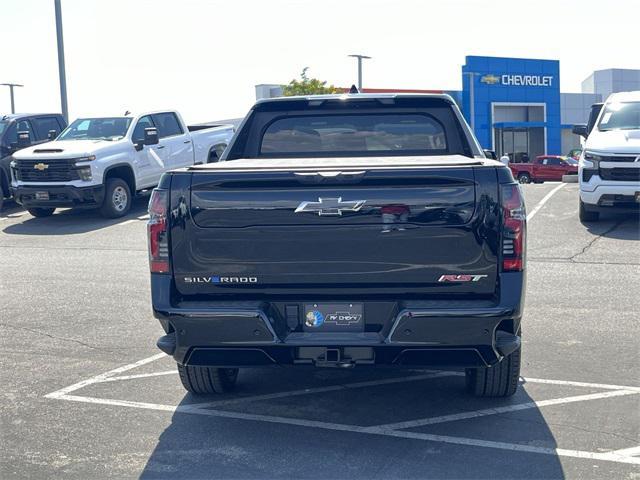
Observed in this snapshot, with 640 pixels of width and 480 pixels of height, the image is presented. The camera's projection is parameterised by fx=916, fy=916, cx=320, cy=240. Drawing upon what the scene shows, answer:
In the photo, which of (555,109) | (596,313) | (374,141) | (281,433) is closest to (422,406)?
(281,433)

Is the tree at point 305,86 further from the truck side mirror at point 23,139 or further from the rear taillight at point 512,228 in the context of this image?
the rear taillight at point 512,228

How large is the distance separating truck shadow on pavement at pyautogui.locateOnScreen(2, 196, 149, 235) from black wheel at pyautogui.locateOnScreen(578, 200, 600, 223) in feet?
27.4

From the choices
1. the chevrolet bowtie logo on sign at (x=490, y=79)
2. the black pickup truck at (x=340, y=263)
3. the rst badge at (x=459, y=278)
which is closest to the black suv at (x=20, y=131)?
the black pickup truck at (x=340, y=263)

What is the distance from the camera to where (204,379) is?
253 inches

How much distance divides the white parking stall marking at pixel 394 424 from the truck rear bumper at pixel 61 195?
10.1 meters

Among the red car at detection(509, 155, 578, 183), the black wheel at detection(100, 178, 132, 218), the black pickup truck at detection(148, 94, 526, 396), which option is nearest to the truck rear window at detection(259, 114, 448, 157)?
the black pickup truck at detection(148, 94, 526, 396)

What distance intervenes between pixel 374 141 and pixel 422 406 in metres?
2.20

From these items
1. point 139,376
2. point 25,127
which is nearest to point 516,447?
point 139,376

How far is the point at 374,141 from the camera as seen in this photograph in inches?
286

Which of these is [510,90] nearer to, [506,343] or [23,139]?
[23,139]

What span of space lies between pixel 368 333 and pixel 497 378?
1.26 meters

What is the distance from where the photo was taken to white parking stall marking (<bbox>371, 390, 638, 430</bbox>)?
581 centimetres

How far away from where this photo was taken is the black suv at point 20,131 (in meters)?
19.3

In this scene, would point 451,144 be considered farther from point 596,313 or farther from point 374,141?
point 596,313
